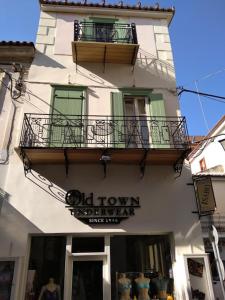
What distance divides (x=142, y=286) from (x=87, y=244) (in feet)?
5.67

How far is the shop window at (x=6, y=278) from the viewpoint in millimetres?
5945

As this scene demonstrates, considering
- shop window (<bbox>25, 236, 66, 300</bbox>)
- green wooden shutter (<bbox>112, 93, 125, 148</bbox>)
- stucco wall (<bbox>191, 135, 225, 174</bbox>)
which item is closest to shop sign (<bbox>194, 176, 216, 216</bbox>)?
green wooden shutter (<bbox>112, 93, 125, 148</bbox>)

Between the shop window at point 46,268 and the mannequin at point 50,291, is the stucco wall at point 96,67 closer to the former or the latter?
the shop window at point 46,268

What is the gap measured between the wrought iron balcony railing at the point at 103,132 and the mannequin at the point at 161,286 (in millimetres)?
3556

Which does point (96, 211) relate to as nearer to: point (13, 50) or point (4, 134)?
point (4, 134)

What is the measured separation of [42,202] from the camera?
275 inches

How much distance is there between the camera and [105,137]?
785 cm

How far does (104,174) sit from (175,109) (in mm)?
3253

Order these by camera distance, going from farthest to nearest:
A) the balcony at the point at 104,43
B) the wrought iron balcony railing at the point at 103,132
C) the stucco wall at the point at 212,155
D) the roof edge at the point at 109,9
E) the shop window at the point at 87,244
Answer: the stucco wall at the point at 212,155 < the roof edge at the point at 109,9 < the balcony at the point at 104,43 < the wrought iron balcony railing at the point at 103,132 < the shop window at the point at 87,244

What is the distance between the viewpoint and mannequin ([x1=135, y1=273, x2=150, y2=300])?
6.56m

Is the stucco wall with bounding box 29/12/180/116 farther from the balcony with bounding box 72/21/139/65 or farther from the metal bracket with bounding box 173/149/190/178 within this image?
the metal bracket with bounding box 173/149/190/178

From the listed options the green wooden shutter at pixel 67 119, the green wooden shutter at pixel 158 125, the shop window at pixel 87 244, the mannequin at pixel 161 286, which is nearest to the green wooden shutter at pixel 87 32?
the green wooden shutter at pixel 67 119

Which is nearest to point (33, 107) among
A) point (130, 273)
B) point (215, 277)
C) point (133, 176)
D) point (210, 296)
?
point (133, 176)

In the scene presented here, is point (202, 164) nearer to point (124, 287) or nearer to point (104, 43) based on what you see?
point (104, 43)
